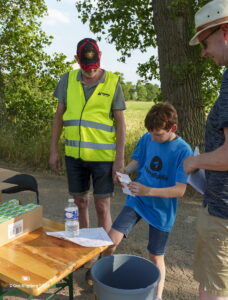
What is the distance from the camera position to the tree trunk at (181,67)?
5.88m

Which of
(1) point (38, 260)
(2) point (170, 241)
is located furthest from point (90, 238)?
(2) point (170, 241)

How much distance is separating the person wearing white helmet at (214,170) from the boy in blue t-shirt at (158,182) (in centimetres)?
42

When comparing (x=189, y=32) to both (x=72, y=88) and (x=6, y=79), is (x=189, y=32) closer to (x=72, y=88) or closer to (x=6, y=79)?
(x=72, y=88)

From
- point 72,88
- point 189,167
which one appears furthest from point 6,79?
point 189,167

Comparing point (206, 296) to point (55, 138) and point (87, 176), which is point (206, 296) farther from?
point (55, 138)

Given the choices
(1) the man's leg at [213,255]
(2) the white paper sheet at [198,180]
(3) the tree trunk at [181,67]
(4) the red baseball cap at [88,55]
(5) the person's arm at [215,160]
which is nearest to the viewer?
(5) the person's arm at [215,160]

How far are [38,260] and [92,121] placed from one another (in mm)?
1467

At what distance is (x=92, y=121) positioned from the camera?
304cm

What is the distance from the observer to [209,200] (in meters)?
1.94

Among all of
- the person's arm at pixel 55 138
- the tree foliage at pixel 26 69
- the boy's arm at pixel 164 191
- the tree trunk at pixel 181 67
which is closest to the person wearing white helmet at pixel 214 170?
the boy's arm at pixel 164 191

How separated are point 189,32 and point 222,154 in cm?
478

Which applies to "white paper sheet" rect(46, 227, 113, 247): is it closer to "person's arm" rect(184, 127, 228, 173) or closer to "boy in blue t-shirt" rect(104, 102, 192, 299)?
"boy in blue t-shirt" rect(104, 102, 192, 299)

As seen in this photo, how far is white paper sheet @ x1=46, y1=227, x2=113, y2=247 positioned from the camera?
214 cm

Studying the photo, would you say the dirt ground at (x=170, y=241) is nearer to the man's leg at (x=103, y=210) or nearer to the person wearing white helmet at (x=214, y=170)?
the man's leg at (x=103, y=210)
